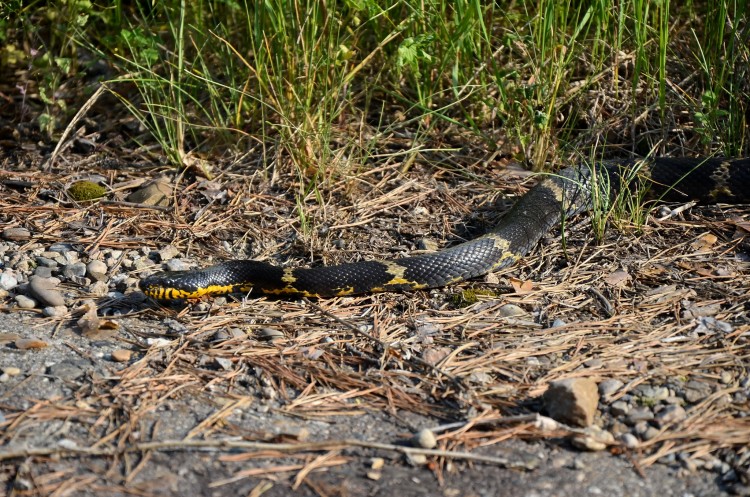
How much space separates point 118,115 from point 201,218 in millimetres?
1695

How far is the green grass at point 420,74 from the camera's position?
18.3 feet

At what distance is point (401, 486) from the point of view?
2.94m

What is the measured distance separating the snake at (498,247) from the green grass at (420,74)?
12.1 inches

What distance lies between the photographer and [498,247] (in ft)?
16.1

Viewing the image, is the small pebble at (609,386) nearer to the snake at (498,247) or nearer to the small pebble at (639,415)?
the small pebble at (639,415)

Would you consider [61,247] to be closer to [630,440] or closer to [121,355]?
[121,355]

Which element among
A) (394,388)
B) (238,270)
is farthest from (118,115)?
(394,388)

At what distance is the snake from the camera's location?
4625 mm

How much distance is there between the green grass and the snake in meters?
0.31

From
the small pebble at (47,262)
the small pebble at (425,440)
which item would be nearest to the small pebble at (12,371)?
the small pebble at (47,262)

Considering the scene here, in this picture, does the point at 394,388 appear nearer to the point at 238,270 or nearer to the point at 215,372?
the point at 215,372

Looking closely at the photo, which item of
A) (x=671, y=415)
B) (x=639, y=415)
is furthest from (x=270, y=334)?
(x=671, y=415)

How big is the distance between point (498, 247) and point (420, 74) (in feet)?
4.84

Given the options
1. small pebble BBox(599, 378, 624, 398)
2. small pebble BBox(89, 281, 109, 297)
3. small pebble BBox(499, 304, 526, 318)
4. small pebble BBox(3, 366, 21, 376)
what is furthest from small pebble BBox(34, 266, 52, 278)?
small pebble BBox(599, 378, 624, 398)
